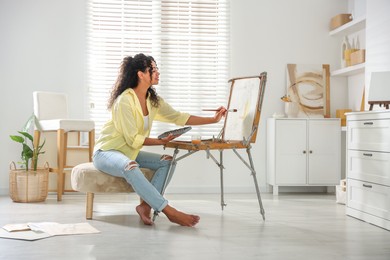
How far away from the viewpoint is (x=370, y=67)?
461 centimetres

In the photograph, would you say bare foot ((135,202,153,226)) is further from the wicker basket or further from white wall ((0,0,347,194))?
white wall ((0,0,347,194))

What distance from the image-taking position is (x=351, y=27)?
17.7 ft

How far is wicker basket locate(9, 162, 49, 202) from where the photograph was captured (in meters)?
4.70

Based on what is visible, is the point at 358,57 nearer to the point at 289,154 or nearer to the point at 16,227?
the point at 289,154

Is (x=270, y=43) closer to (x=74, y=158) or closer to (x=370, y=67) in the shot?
(x=370, y=67)

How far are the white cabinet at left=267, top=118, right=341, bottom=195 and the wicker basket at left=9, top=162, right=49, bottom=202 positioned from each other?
2.32 m

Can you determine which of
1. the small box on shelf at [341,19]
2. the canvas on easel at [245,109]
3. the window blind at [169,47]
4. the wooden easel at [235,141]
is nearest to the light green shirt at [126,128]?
the wooden easel at [235,141]

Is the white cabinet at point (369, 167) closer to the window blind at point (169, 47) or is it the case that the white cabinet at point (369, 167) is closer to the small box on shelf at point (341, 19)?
the small box on shelf at point (341, 19)

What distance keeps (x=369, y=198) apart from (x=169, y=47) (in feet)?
9.21

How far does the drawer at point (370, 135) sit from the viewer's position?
11.5ft

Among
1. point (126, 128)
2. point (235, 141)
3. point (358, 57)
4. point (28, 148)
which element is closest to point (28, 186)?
point (28, 148)

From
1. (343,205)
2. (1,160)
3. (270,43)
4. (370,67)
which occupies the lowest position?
(343,205)

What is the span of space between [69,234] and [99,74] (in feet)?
8.68

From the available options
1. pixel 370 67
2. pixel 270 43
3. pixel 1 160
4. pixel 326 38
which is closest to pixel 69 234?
pixel 1 160
